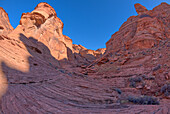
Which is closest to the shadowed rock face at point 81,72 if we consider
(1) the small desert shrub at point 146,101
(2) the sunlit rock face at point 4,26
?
(1) the small desert shrub at point 146,101

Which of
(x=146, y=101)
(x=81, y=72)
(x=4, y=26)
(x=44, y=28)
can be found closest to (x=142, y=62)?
(x=81, y=72)

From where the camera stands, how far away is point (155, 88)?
21.2 ft

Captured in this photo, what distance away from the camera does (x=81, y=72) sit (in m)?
15.0

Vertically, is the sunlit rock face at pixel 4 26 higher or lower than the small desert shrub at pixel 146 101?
higher

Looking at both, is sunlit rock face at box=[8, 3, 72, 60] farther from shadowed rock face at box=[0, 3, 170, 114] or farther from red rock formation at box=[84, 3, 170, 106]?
red rock formation at box=[84, 3, 170, 106]

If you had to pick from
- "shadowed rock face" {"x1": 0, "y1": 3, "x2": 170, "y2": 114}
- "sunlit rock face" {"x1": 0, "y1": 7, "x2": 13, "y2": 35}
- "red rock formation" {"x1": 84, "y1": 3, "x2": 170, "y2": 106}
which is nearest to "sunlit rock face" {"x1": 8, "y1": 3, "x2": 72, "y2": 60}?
"shadowed rock face" {"x1": 0, "y1": 3, "x2": 170, "y2": 114}

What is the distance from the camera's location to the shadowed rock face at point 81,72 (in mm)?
3422

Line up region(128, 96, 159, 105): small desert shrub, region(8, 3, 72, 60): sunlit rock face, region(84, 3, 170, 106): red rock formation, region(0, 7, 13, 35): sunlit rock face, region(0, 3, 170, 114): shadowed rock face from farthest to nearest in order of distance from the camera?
region(0, 7, 13, 35): sunlit rock face < region(8, 3, 72, 60): sunlit rock face < region(84, 3, 170, 106): red rock formation < region(128, 96, 159, 105): small desert shrub < region(0, 3, 170, 114): shadowed rock face

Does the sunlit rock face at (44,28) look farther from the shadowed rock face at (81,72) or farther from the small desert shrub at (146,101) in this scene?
the small desert shrub at (146,101)

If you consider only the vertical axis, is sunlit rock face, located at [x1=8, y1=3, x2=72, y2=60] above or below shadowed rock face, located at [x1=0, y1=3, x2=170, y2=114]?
above

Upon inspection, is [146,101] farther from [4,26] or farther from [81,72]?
[4,26]

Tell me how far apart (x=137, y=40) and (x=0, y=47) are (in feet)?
62.9

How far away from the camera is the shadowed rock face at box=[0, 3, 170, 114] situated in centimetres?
342

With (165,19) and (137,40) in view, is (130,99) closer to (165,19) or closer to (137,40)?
(137,40)
